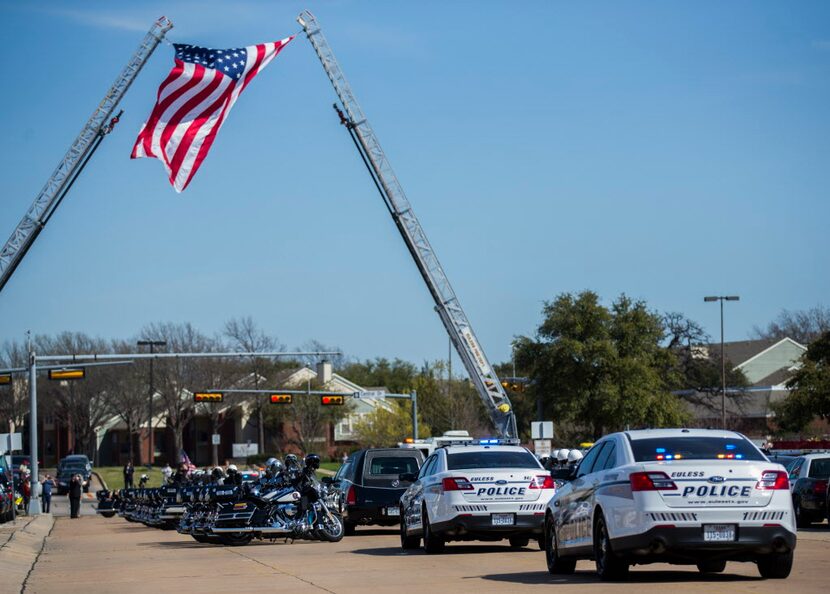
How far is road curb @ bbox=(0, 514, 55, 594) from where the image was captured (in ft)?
61.2

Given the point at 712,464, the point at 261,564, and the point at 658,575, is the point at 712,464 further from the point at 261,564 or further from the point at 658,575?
the point at 261,564

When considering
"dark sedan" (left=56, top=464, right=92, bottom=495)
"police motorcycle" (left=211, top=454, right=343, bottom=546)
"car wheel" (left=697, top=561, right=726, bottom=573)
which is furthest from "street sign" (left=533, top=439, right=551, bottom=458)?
"dark sedan" (left=56, top=464, right=92, bottom=495)

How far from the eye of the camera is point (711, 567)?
16266 mm

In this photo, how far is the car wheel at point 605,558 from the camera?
1450 centimetres

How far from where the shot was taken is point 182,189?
32188 millimetres

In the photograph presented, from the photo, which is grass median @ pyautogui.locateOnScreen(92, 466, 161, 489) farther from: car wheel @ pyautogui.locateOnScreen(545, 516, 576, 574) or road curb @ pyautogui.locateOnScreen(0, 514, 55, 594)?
car wheel @ pyautogui.locateOnScreen(545, 516, 576, 574)

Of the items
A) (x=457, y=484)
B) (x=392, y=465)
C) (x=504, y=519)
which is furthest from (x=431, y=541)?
(x=392, y=465)

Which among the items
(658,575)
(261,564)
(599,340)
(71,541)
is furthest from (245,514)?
(599,340)

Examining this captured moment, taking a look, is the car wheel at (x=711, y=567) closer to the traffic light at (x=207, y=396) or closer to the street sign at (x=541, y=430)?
the street sign at (x=541, y=430)

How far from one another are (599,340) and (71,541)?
40533mm

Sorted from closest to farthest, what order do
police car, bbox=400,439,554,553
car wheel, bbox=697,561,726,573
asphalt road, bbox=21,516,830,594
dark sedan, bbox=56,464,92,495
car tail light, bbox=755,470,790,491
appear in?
car tail light, bbox=755,470,790,491 < asphalt road, bbox=21,516,830,594 < car wheel, bbox=697,561,726,573 < police car, bbox=400,439,554,553 < dark sedan, bbox=56,464,92,495

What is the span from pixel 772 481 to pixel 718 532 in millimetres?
779

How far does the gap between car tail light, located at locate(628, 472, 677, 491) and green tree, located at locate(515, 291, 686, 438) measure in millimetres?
53201

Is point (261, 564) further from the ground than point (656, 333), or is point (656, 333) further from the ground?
point (656, 333)
